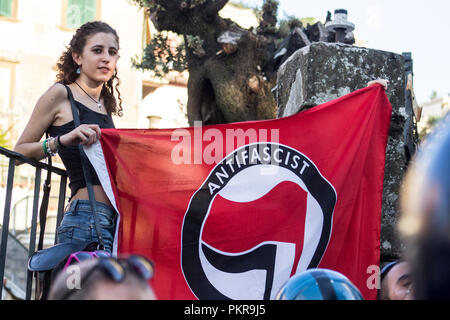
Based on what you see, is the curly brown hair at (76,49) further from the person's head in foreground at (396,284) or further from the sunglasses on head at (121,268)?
the sunglasses on head at (121,268)

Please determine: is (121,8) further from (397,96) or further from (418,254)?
(418,254)

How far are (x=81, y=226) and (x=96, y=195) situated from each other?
269 mm

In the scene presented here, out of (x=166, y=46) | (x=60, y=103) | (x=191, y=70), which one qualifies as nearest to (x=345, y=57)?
(x=60, y=103)

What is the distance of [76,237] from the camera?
2936mm

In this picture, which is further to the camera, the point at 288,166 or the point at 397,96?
the point at 397,96

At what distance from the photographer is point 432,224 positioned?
3.21 ft

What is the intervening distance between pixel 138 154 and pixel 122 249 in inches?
21.5

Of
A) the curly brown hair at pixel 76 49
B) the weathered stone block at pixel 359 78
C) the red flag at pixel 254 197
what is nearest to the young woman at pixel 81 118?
the curly brown hair at pixel 76 49

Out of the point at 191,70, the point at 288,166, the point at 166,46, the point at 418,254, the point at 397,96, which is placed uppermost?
the point at 166,46

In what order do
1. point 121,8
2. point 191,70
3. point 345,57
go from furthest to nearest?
point 121,8, point 191,70, point 345,57

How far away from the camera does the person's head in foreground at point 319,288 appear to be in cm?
157

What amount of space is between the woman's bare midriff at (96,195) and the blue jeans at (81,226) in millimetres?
47

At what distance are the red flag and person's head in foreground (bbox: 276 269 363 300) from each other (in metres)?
1.59

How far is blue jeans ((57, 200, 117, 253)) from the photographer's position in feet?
9.69
